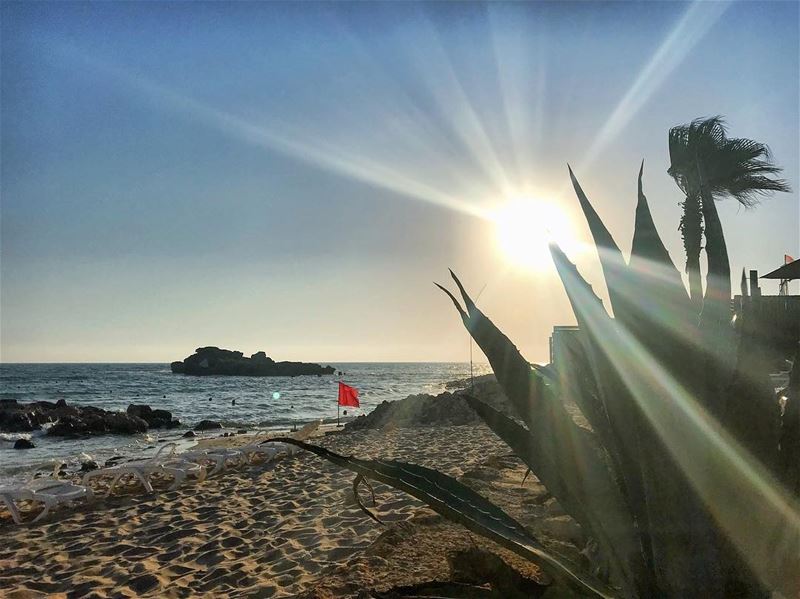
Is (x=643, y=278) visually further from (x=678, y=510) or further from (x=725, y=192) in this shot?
(x=725, y=192)

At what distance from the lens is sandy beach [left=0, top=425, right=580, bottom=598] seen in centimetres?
378

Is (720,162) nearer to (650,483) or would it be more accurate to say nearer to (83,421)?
(650,483)

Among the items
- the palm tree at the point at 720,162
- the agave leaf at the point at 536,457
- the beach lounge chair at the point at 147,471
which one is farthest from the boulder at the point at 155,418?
the agave leaf at the point at 536,457

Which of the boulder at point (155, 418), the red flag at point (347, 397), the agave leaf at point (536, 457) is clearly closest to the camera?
the agave leaf at point (536, 457)

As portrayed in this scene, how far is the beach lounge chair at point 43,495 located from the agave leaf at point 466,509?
6924mm

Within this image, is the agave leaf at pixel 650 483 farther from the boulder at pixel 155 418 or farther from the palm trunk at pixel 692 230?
the boulder at pixel 155 418

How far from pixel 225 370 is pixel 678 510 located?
88.1 meters

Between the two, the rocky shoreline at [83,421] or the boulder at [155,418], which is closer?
the rocky shoreline at [83,421]

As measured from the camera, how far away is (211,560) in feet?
15.4

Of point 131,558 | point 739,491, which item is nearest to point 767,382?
point 739,491

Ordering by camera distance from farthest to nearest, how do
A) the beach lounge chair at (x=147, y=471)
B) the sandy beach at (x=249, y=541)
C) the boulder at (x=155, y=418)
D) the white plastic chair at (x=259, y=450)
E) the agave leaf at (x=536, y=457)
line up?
the boulder at (x=155, y=418) → the white plastic chair at (x=259, y=450) → the beach lounge chair at (x=147, y=471) → the sandy beach at (x=249, y=541) → the agave leaf at (x=536, y=457)

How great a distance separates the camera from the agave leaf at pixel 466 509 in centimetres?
127

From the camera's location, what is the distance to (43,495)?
669 cm

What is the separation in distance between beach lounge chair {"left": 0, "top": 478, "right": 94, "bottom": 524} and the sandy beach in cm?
18
